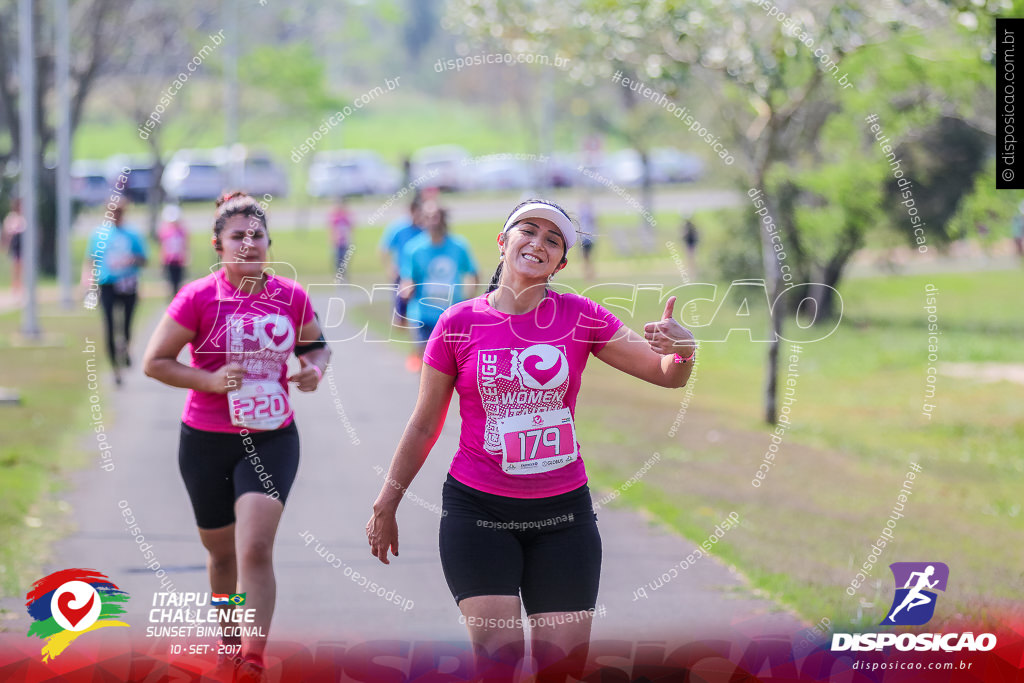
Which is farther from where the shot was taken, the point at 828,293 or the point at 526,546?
the point at 828,293

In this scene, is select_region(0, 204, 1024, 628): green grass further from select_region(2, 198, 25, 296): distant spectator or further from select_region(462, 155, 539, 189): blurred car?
select_region(462, 155, 539, 189): blurred car

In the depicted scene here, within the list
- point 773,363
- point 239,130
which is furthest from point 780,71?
point 239,130

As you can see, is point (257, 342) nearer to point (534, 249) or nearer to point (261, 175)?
point (534, 249)

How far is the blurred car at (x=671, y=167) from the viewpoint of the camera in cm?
4875

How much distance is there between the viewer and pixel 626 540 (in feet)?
26.2

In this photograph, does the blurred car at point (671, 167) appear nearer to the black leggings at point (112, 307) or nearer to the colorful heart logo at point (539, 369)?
the black leggings at point (112, 307)

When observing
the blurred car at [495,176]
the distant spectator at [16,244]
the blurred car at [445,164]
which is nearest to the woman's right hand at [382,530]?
the distant spectator at [16,244]

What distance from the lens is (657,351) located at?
170 inches

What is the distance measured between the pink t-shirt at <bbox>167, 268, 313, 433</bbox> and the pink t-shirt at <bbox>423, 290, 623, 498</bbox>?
1.12 metres

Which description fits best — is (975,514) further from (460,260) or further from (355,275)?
(355,275)

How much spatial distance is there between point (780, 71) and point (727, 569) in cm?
622

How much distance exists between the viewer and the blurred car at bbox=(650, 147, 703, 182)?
48750mm

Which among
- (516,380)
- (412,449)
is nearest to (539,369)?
(516,380)

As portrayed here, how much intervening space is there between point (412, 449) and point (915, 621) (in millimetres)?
2578
